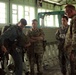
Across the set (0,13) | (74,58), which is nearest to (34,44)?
(74,58)

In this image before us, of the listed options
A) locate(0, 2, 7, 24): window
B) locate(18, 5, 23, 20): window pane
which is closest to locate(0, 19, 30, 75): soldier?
locate(0, 2, 7, 24): window

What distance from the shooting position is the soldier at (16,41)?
5188mm

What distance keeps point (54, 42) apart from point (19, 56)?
4.47 meters

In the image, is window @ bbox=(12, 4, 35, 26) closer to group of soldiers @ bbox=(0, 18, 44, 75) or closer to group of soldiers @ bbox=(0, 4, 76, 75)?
group of soldiers @ bbox=(0, 4, 76, 75)

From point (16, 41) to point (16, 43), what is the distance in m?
0.05

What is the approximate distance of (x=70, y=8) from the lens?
448 centimetres

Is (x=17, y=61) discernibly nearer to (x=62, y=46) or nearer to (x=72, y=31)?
(x=62, y=46)

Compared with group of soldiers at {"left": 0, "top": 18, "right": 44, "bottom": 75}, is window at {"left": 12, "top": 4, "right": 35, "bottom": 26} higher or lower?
higher

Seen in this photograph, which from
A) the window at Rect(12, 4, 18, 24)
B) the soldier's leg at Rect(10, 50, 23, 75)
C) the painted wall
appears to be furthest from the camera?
the window at Rect(12, 4, 18, 24)

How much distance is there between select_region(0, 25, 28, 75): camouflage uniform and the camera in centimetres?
522

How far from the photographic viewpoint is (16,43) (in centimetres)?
549

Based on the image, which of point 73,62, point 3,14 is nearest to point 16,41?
point 73,62

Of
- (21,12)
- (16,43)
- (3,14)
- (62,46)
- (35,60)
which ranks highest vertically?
(21,12)

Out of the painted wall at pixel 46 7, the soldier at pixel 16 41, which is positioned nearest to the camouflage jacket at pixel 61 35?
the soldier at pixel 16 41
